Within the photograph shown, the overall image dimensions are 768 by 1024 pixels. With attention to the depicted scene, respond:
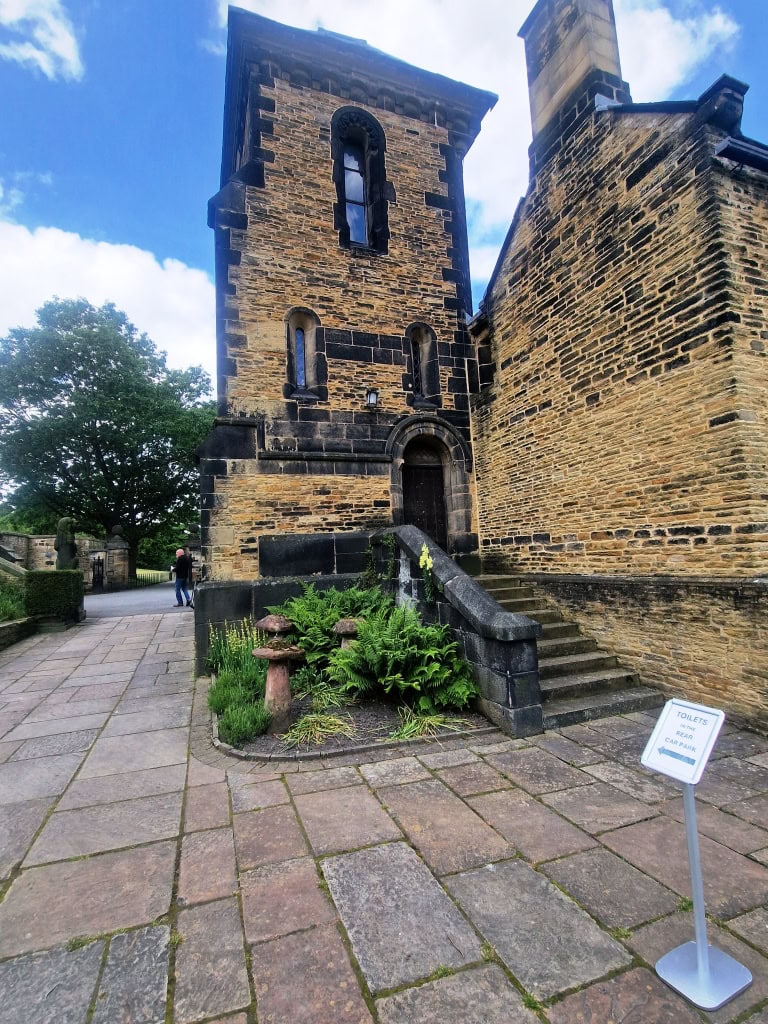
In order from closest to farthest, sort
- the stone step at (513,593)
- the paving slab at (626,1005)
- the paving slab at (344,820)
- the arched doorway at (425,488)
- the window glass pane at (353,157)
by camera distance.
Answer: the paving slab at (626,1005) → the paving slab at (344,820) → the stone step at (513,593) → the arched doorway at (425,488) → the window glass pane at (353,157)

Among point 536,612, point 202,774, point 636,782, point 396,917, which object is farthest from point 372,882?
point 536,612

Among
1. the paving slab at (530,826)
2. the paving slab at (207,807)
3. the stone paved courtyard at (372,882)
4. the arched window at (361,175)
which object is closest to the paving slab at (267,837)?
the stone paved courtyard at (372,882)

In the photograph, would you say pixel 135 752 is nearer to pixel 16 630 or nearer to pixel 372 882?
pixel 372 882

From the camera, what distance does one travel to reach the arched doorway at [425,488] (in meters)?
8.92

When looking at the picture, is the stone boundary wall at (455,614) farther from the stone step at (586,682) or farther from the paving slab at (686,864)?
the paving slab at (686,864)

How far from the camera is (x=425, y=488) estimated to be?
29.8 feet

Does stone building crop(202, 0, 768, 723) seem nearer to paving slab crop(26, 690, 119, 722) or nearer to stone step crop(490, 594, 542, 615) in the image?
stone step crop(490, 594, 542, 615)

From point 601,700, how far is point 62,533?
14.9m

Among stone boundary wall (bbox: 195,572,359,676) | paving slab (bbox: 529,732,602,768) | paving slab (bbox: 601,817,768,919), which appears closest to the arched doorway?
Answer: stone boundary wall (bbox: 195,572,359,676)

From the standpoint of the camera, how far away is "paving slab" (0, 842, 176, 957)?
7.18ft

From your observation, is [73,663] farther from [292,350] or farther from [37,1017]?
[37,1017]

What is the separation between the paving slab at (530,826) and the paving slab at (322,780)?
91 centimetres

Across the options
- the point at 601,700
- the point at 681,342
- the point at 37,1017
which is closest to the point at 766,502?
the point at 681,342

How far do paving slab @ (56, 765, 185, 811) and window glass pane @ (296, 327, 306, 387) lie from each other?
6147 millimetres
